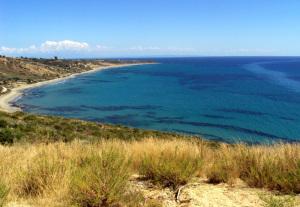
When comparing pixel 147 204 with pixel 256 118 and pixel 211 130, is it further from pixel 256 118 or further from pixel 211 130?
pixel 256 118

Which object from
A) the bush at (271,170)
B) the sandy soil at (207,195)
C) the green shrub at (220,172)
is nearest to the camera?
the sandy soil at (207,195)

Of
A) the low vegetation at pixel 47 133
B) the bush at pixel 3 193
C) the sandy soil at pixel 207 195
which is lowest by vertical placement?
the low vegetation at pixel 47 133

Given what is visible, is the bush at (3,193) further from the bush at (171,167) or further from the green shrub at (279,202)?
the green shrub at (279,202)

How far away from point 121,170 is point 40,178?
1.16 metres

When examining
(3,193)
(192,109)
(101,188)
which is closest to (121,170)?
(101,188)

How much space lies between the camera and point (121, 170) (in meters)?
5.25

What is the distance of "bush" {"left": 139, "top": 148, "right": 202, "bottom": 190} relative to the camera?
594 centimetres

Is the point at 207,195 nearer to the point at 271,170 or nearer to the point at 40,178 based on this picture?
the point at 271,170

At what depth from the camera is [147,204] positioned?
4863mm

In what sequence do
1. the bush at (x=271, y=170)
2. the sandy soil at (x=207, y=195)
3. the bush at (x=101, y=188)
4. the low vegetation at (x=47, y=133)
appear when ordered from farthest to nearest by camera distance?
the low vegetation at (x=47, y=133), the bush at (x=271, y=170), the sandy soil at (x=207, y=195), the bush at (x=101, y=188)

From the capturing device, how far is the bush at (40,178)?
5.29m

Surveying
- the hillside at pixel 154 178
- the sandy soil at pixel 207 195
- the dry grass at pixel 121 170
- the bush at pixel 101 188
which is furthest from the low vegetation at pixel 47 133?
the bush at pixel 101 188

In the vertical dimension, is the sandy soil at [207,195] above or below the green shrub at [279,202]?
below

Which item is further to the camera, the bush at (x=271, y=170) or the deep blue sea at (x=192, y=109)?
the deep blue sea at (x=192, y=109)
